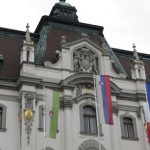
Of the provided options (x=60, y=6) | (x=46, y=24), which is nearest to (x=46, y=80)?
(x=46, y=24)

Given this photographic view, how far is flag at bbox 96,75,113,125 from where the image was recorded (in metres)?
40.3

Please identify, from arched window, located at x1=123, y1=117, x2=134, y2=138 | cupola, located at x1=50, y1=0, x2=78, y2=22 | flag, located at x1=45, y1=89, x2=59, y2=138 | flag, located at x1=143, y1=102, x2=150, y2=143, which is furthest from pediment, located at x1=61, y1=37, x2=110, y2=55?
cupola, located at x1=50, y1=0, x2=78, y2=22

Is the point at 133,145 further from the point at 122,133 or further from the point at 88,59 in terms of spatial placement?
the point at 88,59

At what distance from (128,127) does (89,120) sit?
408cm

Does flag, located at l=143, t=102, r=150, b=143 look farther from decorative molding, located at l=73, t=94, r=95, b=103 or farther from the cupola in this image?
the cupola

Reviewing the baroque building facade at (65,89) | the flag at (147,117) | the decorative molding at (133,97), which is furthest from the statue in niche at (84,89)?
the flag at (147,117)

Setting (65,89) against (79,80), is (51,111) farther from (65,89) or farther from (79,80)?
(79,80)

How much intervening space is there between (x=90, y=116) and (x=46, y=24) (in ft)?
41.2

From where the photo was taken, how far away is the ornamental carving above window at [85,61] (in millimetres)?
45781

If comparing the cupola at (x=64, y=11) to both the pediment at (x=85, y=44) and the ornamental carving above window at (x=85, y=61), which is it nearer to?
the pediment at (x=85, y=44)

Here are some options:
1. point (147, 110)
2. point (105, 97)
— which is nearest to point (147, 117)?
point (147, 110)

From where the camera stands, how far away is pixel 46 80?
4347 centimetres

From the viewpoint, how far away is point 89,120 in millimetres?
43531

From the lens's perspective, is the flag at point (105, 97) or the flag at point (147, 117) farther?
the flag at point (147, 117)
